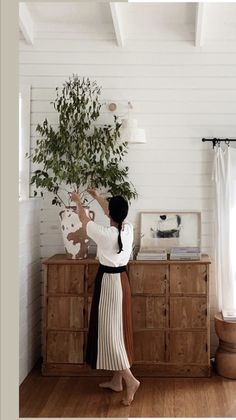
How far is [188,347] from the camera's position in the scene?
166 inches

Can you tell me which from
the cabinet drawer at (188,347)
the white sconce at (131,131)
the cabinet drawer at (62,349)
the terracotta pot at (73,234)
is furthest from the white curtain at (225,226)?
the cabinet drawer at (62,349)

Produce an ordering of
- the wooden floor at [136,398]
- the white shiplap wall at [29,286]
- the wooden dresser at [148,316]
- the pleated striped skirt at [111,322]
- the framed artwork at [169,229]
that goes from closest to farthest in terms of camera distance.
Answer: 1. the wooden floor at [136,398]
2. the pleated striped skirt at [111,322]
3. the white shiplap wall at [29,286]
4. the wooden dresser at [148,316]
5. the framed artwork at [169,229]

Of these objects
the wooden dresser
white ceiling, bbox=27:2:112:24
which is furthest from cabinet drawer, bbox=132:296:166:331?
white ceiling, bbox=27:2:112:24

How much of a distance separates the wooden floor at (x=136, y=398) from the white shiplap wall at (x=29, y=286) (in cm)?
23

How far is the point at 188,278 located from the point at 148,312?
43 cm

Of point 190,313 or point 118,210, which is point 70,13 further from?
point 190,313

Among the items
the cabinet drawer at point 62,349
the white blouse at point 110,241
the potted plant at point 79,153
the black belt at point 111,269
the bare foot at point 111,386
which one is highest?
the potted plant at point 79,153

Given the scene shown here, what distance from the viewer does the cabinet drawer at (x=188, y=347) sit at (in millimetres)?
4207

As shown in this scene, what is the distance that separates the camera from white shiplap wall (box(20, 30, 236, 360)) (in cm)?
454

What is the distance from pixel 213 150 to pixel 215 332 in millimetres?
1595

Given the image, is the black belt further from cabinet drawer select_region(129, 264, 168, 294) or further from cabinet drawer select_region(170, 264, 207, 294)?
cabinet drawer select_region(170, 264, 207, 294)

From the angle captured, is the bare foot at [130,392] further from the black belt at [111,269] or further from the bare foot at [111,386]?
the black belt at [111,269]

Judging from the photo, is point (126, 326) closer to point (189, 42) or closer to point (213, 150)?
point (213, 150)

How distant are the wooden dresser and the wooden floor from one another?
131 mm
